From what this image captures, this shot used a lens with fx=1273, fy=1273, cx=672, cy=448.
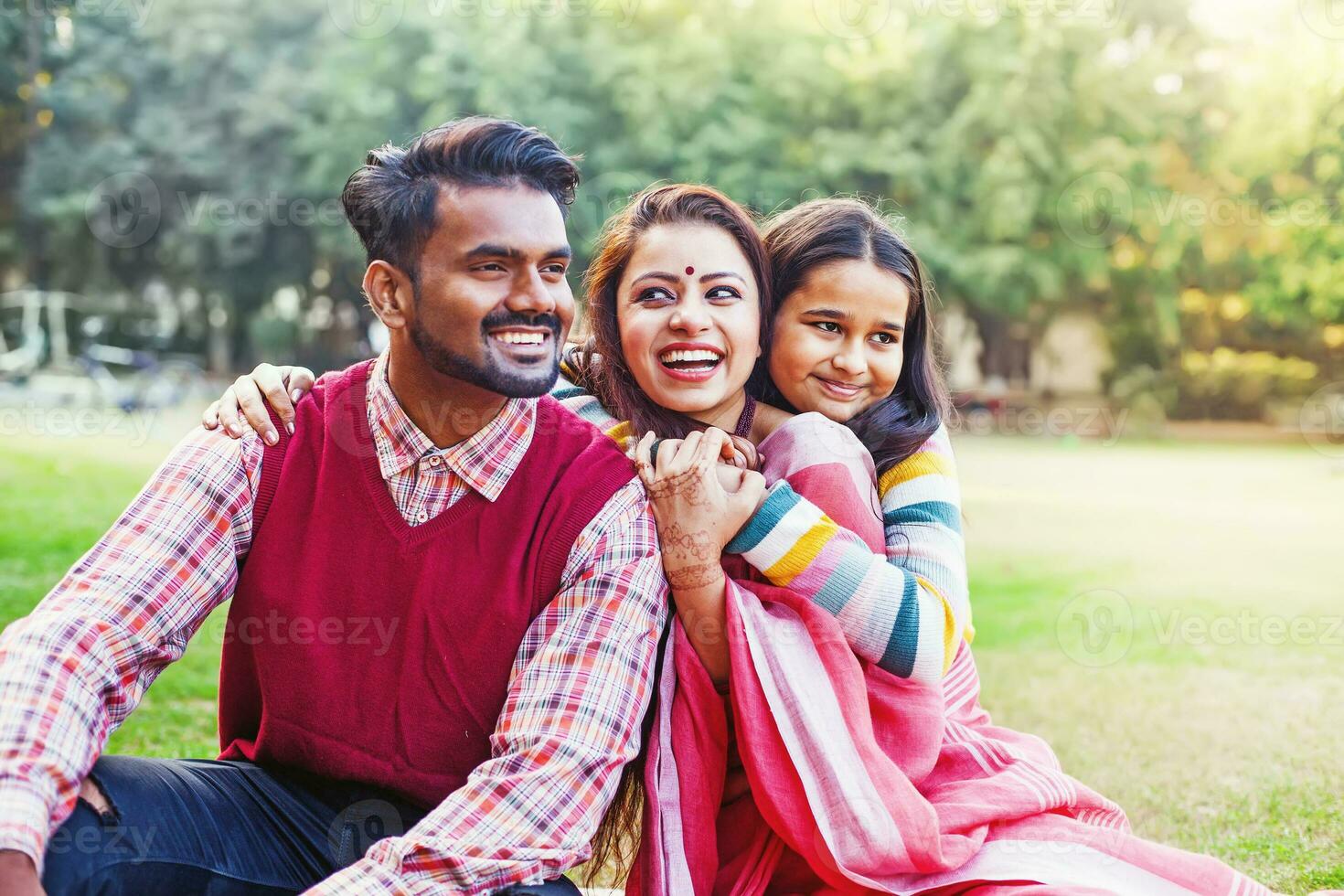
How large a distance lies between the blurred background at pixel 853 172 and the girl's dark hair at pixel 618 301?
11384 millimetres

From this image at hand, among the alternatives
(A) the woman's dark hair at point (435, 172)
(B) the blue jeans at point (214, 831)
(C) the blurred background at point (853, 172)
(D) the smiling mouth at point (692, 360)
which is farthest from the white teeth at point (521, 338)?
(C) the blurred background at point (853, 172)

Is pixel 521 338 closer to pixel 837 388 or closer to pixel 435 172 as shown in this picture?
pixel 435 172

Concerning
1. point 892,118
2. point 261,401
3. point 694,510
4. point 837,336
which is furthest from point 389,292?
point 892,118

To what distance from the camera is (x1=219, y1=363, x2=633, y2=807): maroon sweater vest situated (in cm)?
261

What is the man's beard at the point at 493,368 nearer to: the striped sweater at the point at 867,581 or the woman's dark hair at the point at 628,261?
the woman's dark hair at the point at 628,261

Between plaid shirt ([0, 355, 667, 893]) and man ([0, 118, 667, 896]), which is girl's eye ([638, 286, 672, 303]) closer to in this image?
man ([0, 118, 667, 896])

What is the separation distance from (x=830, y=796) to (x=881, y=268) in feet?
4.42

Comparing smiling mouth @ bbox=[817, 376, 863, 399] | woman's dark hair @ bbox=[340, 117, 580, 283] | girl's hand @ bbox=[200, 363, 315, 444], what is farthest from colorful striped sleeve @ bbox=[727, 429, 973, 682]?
girl's hand @ bbox=[200, 363, 315, 444]

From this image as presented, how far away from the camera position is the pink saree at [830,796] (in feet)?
8.42

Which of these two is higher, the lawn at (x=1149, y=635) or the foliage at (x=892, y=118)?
the foliage at (x=892, y=118)

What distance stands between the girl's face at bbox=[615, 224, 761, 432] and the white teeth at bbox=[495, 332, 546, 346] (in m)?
0.33

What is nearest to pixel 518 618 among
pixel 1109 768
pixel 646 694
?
pixel 646 694

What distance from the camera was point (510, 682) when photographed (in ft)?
8.48

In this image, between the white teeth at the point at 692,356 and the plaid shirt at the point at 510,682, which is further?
the white teeth at the point at 692,356
